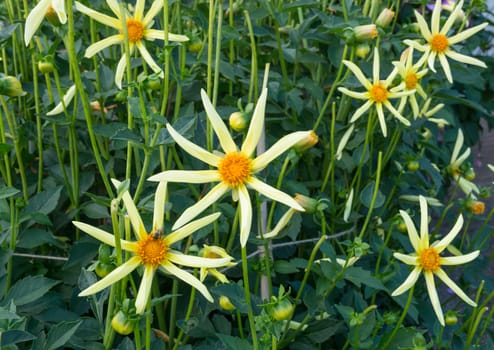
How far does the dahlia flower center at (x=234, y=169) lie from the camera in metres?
0.65

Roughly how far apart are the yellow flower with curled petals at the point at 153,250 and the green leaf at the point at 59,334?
0.10 metres

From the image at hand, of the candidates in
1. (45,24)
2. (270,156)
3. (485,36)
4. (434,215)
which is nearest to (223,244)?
(270,156)

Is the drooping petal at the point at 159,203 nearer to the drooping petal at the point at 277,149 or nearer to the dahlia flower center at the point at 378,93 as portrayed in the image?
the drooping petal at the point at 277,149

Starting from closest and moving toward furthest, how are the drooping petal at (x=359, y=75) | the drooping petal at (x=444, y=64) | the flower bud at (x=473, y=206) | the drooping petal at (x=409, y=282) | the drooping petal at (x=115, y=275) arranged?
the drooping petal at (x=115, y=275)
the drooping petal at (x=409, y=282)
the drooping petal at (x=359, y=75)
the drooping petal at (x=444, y=64)
the flower bud at (x=473, y=206)

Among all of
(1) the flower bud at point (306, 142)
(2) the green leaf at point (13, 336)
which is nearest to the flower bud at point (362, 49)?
(1) the flower bud at point (306, 142)

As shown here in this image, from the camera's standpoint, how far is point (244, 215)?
615 mm

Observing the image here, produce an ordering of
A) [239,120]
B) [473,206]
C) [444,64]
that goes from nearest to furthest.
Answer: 1. [239,120]
2. [444,64]
3. [473,206]

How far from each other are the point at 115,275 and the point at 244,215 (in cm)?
14

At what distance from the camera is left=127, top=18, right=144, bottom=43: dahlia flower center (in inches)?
32.5

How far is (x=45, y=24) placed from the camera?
39.1 inches

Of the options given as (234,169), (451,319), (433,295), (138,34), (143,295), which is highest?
(138,34)

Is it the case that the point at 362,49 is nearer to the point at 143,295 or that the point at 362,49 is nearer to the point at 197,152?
the point at 197,152

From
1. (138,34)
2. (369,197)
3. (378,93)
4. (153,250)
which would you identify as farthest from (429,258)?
→ (138,34)

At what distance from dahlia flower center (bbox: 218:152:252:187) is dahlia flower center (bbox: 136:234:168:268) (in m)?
0.09
